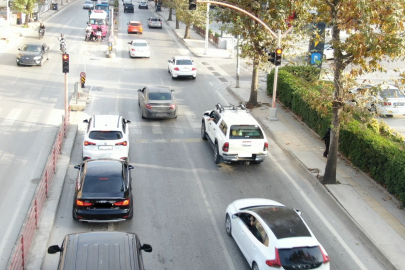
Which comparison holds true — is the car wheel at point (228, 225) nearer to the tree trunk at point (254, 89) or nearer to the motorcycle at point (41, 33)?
the tree trunk at point (254, 89)

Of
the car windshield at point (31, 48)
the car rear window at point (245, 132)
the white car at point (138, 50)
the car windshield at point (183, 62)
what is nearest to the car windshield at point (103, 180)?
the car rear window at point (245, 132)

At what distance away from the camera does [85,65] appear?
116ft

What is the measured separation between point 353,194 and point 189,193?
17.1 ft

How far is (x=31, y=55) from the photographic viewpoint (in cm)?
Result: 3334

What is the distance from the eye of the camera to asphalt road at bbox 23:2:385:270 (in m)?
12.0

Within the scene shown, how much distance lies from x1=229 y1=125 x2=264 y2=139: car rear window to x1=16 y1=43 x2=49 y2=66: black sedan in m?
21.2

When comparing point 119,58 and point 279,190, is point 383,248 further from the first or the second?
point 119,58

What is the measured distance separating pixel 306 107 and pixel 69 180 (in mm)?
11600

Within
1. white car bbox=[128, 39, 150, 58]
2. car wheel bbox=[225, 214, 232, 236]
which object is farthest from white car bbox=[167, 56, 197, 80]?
car wheel bbox=[225, 214, 232, 236]

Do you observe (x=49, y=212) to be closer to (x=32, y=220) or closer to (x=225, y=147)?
(x=32, y=220)

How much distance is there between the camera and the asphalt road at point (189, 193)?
39.2 ft

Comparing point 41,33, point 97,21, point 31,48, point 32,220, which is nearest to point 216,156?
point 32,220

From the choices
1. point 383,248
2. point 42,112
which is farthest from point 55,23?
point 383,248

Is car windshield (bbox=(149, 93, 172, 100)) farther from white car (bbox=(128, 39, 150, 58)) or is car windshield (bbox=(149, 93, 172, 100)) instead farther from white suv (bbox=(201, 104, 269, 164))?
white car (bbox=(128, 39, 150, 58))
